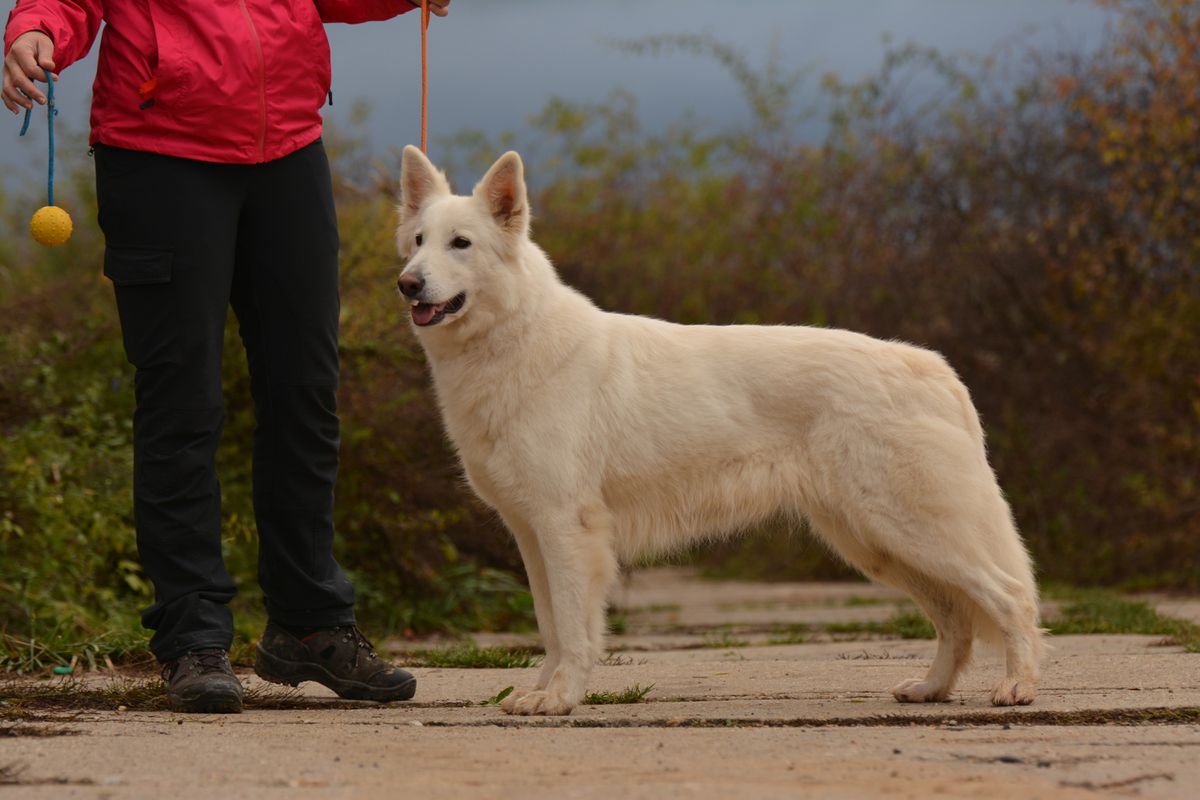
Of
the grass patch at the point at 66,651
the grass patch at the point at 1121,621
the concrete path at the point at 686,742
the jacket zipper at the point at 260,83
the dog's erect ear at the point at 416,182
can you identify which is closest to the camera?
the concrete path at the point at 686,742

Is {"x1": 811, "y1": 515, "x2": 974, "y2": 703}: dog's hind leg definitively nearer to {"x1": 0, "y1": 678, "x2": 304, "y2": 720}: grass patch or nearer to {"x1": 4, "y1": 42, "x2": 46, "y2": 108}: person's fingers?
{"x1": 0, "y1": 678, "x2": 304, "y2": 720}: grass patch

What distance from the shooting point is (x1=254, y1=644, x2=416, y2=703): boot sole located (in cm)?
460

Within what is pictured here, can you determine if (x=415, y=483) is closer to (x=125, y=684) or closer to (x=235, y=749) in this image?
(x=125, y=684)

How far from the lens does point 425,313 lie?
464 cm

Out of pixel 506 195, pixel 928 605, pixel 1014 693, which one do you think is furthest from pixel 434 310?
pixel 1014 693

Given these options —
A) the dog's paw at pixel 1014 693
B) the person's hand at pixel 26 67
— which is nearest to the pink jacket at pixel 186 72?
the person's hand at pixel 26 67

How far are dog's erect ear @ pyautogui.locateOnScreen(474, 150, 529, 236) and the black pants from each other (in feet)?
1.74

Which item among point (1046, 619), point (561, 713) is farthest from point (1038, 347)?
point (561, 713)

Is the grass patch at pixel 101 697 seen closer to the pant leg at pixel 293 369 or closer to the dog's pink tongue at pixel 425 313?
the pant leg at pixel 293 369

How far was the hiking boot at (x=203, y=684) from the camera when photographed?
4207 millimetres

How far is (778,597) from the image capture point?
9.45m

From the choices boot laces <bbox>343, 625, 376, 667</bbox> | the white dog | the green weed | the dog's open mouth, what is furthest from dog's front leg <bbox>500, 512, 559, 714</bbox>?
the dog's open mouth

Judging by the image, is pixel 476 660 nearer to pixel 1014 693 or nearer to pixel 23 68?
pixel 1014 693

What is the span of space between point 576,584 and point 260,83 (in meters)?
1.83
